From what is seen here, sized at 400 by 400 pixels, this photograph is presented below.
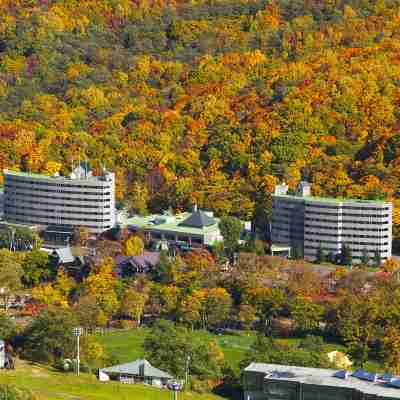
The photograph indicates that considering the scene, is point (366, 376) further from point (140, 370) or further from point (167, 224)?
point (167, 224)

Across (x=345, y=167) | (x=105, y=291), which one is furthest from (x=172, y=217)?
(x=105, y=291)

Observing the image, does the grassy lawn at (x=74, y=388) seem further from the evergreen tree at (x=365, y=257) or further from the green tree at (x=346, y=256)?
the green tree at (x=346, y=256)

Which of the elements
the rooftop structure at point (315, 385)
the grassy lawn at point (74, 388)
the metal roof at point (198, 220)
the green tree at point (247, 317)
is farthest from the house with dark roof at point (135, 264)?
the rooftop structure at point (315, 385)

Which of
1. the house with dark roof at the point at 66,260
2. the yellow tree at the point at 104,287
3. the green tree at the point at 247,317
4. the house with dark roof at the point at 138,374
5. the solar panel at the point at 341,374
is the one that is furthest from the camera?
the house with dark roof at the point at 66,260

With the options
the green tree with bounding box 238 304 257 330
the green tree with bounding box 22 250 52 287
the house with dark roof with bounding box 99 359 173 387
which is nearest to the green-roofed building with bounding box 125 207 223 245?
the green tree with bounding box 22 250 52 287

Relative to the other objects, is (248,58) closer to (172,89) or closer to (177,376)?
(172,89)

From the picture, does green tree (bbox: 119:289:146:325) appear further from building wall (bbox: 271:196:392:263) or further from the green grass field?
building wall (bbox: 271:196:392:263)
